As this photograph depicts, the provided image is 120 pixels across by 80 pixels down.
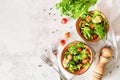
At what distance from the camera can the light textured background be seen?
1.85 metres

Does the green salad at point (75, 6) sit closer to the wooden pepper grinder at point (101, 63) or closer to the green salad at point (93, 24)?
the green salad at point (93, 24)

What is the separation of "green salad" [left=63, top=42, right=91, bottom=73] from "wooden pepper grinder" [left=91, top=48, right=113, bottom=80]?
5cm

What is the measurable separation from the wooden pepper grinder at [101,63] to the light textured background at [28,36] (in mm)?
81

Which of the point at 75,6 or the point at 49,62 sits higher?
the point at 75,6

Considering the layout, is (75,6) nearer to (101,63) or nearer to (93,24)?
(93,24)

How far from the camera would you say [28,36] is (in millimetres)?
1869

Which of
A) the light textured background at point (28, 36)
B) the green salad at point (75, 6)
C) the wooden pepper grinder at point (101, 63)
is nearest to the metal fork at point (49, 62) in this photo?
the light textured background at point (28, 36)

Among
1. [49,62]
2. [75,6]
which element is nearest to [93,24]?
[75,6]

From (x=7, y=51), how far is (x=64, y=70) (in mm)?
308

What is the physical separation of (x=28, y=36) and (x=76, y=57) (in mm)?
272

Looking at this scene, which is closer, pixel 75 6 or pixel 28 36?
pixel 75 6

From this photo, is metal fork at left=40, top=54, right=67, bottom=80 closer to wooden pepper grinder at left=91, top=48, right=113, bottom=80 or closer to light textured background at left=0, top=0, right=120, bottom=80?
light textured background at left=0, top=0, right=120, bottom=80

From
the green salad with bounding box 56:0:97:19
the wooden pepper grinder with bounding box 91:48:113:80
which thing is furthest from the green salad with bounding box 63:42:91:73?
the green salad with bounding box 56:0:97:19

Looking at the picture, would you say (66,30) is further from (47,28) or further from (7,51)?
(7,51)
